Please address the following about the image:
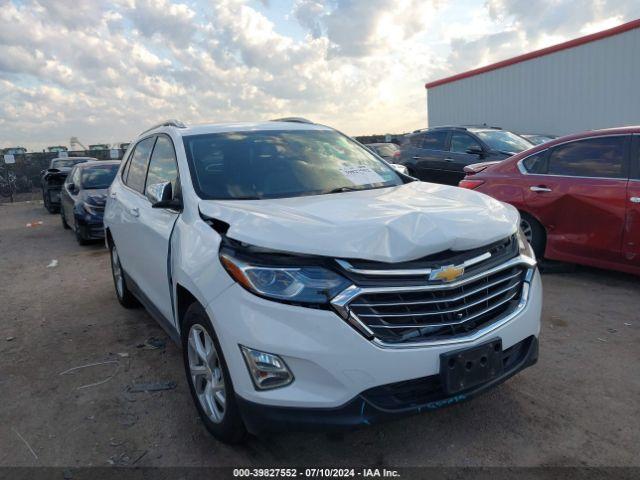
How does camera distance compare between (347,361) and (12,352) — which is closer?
(347,361)

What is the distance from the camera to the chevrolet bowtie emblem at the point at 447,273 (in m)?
2.38

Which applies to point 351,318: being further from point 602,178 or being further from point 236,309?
point 602,178

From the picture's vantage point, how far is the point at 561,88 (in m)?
18.1

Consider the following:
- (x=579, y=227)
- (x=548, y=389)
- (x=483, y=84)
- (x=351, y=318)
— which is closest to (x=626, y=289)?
(x=579, y=227)

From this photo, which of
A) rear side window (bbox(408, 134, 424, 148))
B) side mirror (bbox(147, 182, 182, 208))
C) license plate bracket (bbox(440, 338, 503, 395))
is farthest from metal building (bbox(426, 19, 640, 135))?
side mirror (bbox(147, 182, 182, 208))

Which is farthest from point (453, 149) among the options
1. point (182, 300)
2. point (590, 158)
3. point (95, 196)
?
point (182, 300)

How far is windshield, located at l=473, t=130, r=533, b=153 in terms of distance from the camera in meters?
10.00

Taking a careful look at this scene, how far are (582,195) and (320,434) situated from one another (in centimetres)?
388

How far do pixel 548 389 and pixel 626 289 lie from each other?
99.8 inches

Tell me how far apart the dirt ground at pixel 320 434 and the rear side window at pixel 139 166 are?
1311mm

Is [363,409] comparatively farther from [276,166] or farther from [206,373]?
[276,166]

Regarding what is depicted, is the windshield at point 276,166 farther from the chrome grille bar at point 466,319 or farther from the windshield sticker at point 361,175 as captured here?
the chrome grille bar at point 466,319

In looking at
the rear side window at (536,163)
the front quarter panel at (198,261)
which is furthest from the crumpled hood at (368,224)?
the rear side window at (536,163)

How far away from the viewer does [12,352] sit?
439 cm
